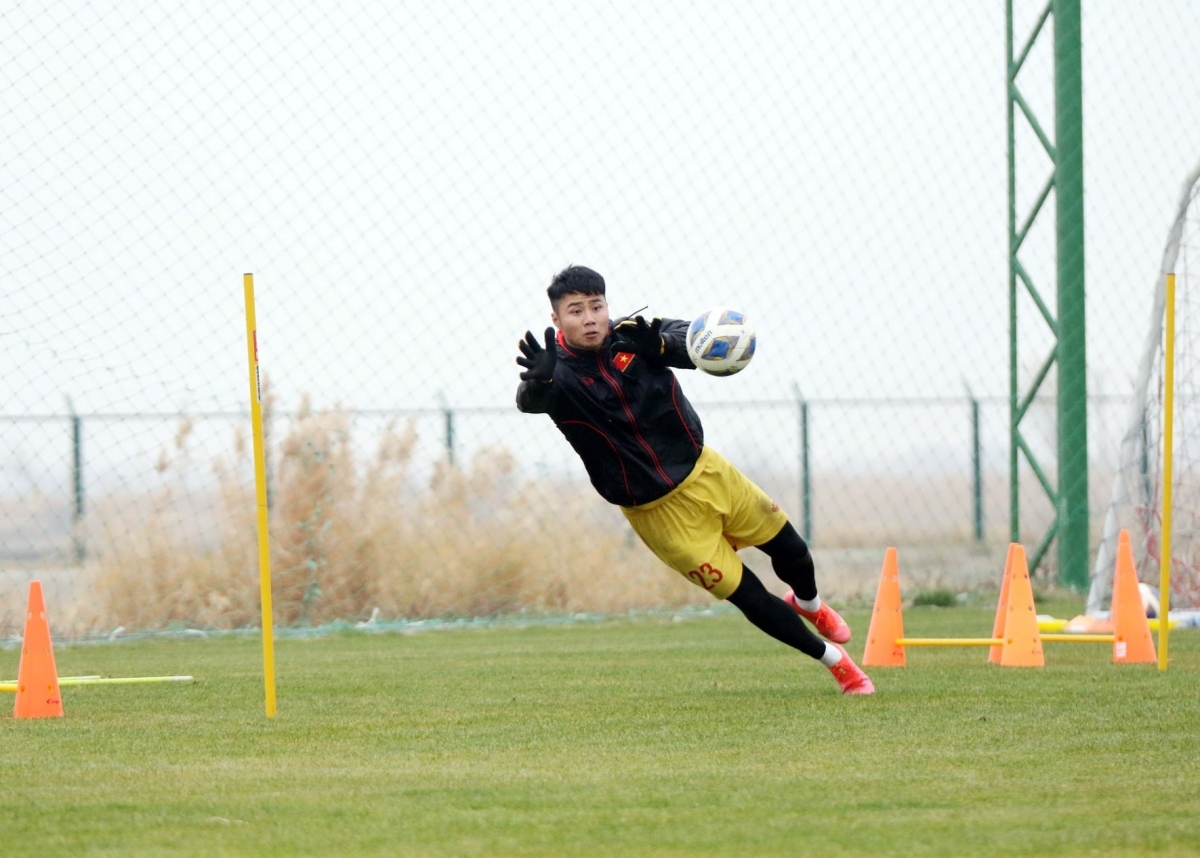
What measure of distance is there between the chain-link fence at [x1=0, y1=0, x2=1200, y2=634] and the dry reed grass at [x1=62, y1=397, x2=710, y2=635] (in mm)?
29

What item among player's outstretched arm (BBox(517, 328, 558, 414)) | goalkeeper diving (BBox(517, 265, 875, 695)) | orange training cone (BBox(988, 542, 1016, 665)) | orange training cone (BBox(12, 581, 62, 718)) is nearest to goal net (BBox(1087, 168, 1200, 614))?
orange training cone (BBox(988, 542, 1016, 665))

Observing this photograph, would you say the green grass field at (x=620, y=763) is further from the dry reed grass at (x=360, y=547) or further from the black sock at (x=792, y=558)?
the dry reed grass at (x=360, y=547)

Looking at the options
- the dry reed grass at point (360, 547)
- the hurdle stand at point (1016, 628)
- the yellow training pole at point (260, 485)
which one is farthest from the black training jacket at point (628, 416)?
the dry reed grass at point (360, 547)

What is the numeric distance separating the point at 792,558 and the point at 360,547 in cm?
642

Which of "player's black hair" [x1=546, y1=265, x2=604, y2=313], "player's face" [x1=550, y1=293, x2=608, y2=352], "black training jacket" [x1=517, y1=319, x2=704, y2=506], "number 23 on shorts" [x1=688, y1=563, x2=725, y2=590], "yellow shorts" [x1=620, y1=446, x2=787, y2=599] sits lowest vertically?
"number 23 on shorts" [x1=688, y1=563, x2=725, y2=590]

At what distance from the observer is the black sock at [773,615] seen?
6980mm

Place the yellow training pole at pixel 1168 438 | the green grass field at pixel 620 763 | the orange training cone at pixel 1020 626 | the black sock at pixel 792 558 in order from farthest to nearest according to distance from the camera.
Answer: the orange training cone at pixel 1020 626
the yellow training pole at pixel 1168 438
the black sock at pixel 792 558
the green grass field at pixel 620 763

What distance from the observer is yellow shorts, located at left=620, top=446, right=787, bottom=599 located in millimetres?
6996

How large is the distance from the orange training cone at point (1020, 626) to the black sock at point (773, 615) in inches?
64.6

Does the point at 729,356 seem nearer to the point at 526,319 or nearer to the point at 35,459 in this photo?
the point at 526,319

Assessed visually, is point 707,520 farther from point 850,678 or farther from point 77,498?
point 77,498

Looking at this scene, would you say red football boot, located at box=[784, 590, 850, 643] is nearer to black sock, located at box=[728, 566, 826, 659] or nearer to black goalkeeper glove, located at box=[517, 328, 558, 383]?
black sock, located at box=[728, 566, 826, 659]

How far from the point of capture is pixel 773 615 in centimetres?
698

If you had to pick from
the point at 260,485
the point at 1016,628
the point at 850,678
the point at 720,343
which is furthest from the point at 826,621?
the point at 260,485
